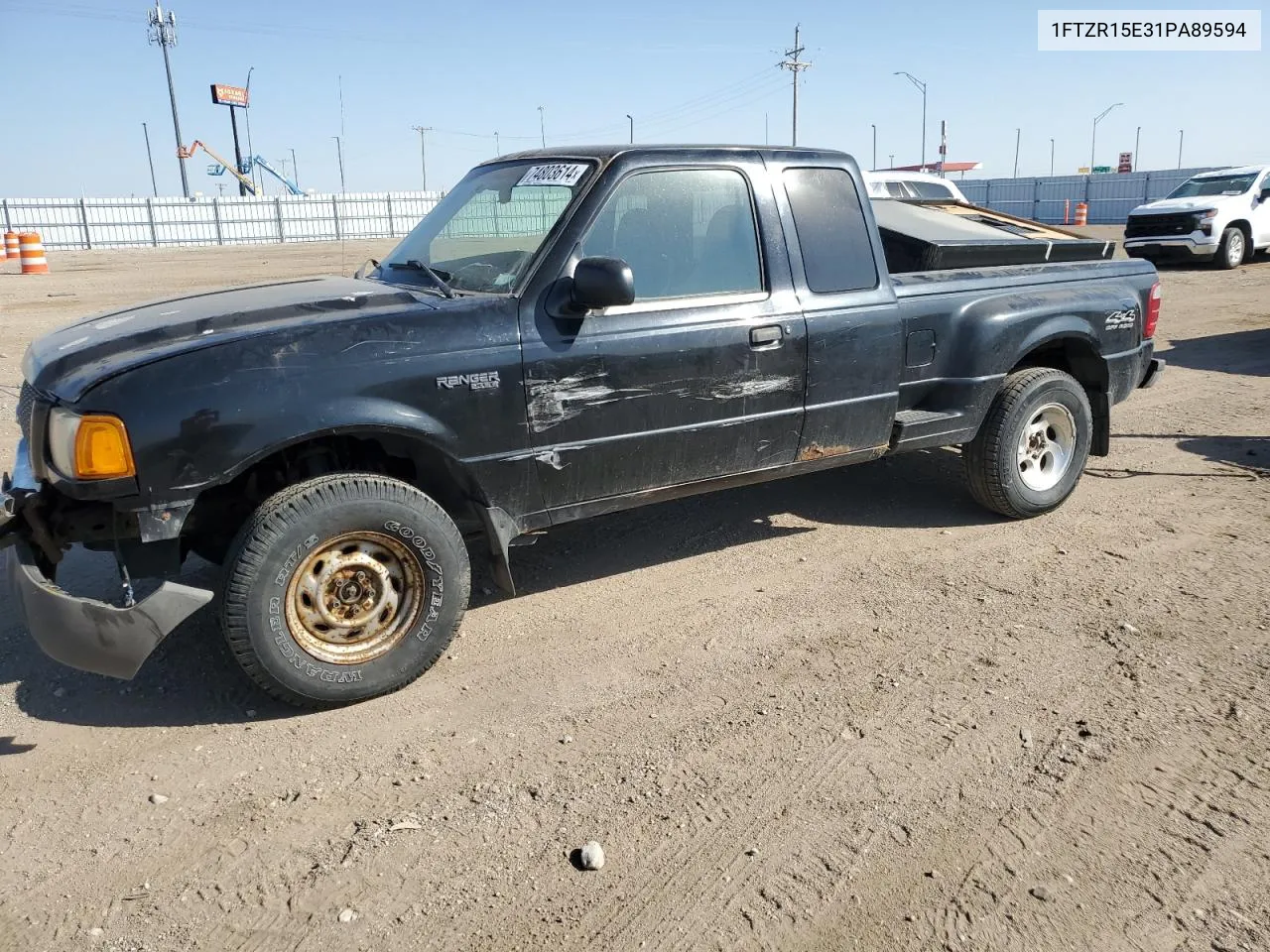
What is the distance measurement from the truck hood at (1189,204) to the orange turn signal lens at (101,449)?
20.0m

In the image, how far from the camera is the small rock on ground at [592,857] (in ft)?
8.91

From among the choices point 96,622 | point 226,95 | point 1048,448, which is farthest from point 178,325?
point 226,95

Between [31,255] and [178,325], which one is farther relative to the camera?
[31,255]

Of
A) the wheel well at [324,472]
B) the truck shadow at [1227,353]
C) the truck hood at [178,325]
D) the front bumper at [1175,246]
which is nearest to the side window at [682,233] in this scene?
the truck hood at [178,325]

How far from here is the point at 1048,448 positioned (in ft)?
18.2

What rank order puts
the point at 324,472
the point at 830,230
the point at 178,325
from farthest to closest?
1. the point at 830,230
2. the point at 324,472
3. the point at 178,325

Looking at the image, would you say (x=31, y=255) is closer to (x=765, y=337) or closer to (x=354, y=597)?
(x=354, y=597)

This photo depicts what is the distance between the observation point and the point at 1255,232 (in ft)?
62.3

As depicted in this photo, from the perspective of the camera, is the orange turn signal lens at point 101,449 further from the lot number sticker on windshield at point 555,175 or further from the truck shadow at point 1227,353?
the truck shadow at point 1227,353

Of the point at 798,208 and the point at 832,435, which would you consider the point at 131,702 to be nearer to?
the point at 832,435

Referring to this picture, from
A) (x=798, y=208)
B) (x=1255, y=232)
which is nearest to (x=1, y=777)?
(x=798, y=208)

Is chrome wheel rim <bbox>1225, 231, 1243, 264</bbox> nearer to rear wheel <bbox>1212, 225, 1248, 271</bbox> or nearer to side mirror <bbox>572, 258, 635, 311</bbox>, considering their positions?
rear wheel <bbox>1212, 225, 1248, 271</bbox>

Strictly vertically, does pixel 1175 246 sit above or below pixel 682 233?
below

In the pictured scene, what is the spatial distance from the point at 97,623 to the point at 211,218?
141 ft
